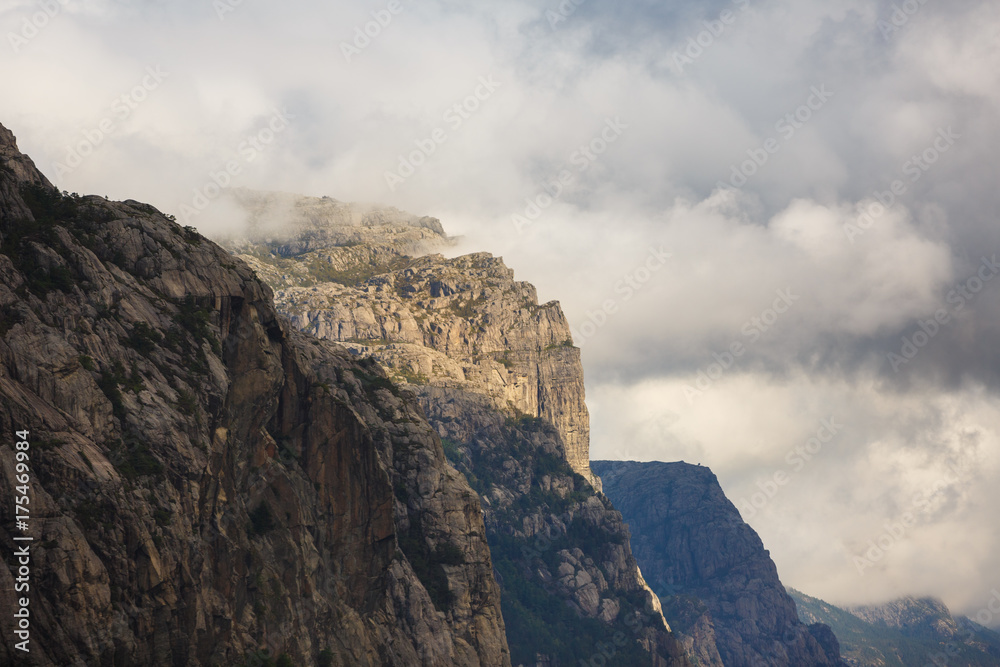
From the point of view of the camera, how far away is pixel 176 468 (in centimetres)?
11175

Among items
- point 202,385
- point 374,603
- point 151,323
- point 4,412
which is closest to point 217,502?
point 202,385

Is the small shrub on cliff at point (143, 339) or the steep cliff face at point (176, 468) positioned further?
the small shrub on cliff at point (143, 339)

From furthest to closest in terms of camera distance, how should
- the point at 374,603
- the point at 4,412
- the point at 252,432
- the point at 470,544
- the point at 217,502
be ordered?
1. the point at 470,544
2. the point at 374,603
3. the point at 252,432
4. the point at 217,502
5. the point at 4,412

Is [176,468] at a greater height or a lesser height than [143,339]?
lesser

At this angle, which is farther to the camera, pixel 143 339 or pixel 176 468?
pixel 143 339

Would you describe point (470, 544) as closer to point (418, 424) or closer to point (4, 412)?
point (418, 424)

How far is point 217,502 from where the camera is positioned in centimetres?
11994

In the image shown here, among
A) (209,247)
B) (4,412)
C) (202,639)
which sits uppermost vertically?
(209,247)

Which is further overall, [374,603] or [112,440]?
[374,603]

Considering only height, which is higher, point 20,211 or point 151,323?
point 20,211

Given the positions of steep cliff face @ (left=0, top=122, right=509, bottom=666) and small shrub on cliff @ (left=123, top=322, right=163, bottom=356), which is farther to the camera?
small shrub on cliff @ (left=123, top=322, right=163, bottom=356)

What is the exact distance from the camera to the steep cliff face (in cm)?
9431

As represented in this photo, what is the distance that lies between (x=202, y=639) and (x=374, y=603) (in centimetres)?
5342

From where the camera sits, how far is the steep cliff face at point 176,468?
9431 cm
